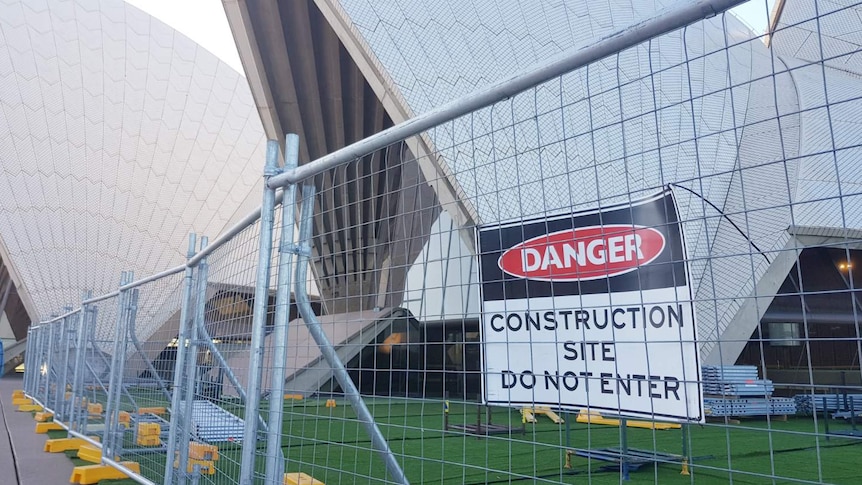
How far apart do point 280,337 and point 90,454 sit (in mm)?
5020

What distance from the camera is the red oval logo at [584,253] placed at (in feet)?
5.46

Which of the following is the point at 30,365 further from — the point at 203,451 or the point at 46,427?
the point at 203,451

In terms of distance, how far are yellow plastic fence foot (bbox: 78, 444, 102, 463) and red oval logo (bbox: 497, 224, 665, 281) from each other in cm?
585

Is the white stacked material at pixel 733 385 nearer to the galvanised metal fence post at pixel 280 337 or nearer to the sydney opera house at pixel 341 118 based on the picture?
the galvanised metal fence post at pixel 280 337

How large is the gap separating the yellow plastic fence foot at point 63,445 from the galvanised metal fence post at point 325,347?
5968mm

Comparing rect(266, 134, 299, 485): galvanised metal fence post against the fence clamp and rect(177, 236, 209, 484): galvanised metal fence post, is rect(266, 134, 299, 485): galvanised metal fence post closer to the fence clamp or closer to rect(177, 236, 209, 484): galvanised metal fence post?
the fence clamp

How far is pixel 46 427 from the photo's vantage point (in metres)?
8.79

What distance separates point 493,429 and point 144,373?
188 inches

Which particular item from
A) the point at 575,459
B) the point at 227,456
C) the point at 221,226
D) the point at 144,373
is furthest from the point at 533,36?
the point at 221,226

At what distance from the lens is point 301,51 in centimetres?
1725

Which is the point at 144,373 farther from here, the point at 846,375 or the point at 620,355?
the point at 846,375

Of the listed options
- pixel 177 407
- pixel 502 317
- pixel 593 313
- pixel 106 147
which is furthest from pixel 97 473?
pixel 106 147

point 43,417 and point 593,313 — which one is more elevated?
point 593,313

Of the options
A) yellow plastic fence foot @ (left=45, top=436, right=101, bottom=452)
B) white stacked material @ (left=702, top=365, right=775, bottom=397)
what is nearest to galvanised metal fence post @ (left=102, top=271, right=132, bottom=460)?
yellow plastic fence foot @ (left=45, top=436, right=101, bottom=452)
